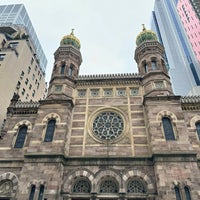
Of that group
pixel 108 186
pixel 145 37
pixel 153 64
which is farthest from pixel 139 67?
pixel 108 186

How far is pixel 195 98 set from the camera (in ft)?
63.4

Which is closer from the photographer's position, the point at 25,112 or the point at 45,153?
the point at 45,153

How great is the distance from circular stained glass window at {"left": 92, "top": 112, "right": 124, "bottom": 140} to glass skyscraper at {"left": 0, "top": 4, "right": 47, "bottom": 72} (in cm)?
3028

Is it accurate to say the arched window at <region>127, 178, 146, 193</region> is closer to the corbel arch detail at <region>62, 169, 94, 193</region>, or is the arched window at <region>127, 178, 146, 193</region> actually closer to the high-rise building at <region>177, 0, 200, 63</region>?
the corbel arch detail at <region>62, 169, 94, 193</region>

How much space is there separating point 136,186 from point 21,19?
43.2 m

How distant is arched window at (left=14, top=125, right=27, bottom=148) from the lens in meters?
18.3

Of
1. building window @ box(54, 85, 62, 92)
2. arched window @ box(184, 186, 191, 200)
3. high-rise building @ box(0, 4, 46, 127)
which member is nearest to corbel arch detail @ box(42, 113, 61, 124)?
building window @ box(54, 85, 62, 92)

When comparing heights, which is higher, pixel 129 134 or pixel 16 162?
pixel 129 134

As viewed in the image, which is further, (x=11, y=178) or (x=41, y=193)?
(x=11, y=178)

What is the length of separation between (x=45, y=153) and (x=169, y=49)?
261 feet

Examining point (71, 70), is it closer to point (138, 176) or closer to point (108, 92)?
point (108, 92)

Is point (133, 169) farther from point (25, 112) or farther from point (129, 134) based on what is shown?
point (25, 112)

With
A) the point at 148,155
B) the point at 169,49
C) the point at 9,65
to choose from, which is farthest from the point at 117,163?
the point at 169,49

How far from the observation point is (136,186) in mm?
15133
